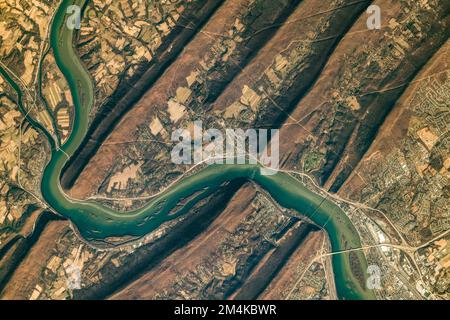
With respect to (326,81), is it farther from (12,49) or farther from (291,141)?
(12,49)

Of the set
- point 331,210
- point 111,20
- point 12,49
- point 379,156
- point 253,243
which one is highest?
point 111,20

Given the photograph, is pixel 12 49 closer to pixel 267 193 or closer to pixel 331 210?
pixel 267 193

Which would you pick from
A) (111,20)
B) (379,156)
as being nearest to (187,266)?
(379,156)

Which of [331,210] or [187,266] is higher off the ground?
[331,210]
